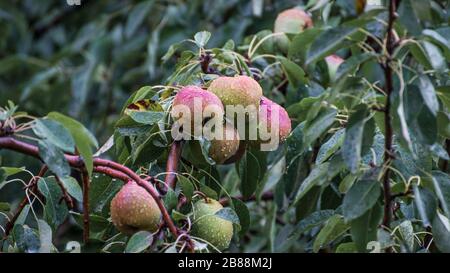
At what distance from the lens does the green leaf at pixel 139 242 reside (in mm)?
968

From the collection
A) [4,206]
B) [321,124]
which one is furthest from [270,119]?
[4,206]

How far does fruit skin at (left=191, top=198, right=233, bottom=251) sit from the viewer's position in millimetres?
1061

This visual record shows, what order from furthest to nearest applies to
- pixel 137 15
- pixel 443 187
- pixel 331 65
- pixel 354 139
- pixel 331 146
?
pixel 137 15 < pixel 331 65 < pixel 331 146 < pixel 443 187 < pixel 354 139

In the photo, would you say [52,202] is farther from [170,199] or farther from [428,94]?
[428,94]

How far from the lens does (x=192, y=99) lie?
1081 mm

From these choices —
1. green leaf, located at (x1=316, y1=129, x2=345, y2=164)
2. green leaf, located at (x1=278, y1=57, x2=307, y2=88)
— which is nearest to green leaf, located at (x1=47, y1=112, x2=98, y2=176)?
green leaf, located at (x1=316, y1=129, x2=345, y2=164)

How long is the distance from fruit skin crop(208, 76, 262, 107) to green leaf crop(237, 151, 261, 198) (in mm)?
140

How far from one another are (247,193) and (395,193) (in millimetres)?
298

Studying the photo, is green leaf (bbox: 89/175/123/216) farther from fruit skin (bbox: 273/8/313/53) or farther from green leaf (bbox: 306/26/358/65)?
fruit skin (bbox: 273/8/313/53)

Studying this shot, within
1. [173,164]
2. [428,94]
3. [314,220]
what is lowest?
[314,220]

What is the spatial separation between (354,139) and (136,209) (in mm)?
Result: 247

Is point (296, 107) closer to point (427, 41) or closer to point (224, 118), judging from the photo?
point (224, 118)

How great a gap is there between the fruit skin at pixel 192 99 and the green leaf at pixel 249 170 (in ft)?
0.55
